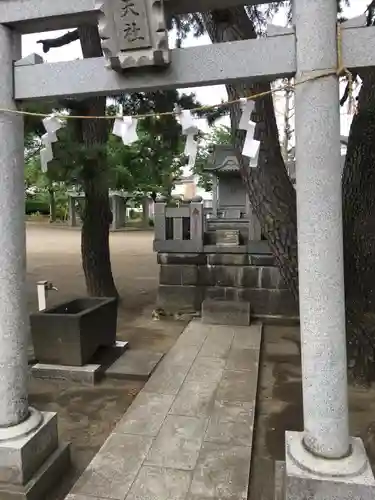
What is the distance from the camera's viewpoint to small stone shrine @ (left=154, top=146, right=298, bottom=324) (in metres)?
7.43

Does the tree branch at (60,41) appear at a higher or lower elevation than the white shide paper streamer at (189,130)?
higher

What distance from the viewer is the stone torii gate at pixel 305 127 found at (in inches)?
90.3

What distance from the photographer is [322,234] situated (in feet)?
7.59

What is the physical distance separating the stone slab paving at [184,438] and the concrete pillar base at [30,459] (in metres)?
0.21

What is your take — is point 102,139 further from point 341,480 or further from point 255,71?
point 341,480

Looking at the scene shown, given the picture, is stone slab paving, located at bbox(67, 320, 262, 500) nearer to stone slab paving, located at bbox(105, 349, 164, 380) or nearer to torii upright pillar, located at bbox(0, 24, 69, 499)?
stone slab paving, located at bbox(105, 349, 164, 380)

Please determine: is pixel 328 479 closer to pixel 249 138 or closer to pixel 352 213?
pixel 249 138

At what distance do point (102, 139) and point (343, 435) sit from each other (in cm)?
645

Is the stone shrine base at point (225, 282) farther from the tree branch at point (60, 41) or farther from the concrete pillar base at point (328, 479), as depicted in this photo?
the concrete pillar base at point (328, 479)

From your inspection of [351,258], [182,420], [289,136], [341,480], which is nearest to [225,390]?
[182,420]

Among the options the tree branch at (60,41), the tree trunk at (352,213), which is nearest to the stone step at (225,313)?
the tree trunk at (352,213)

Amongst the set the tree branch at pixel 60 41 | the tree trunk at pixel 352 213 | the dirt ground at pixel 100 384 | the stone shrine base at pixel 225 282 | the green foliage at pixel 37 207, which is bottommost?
the dirt ground at pixel 100 384

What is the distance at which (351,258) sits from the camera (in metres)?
4.45

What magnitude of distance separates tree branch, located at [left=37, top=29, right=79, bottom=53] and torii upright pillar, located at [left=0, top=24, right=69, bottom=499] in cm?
528
